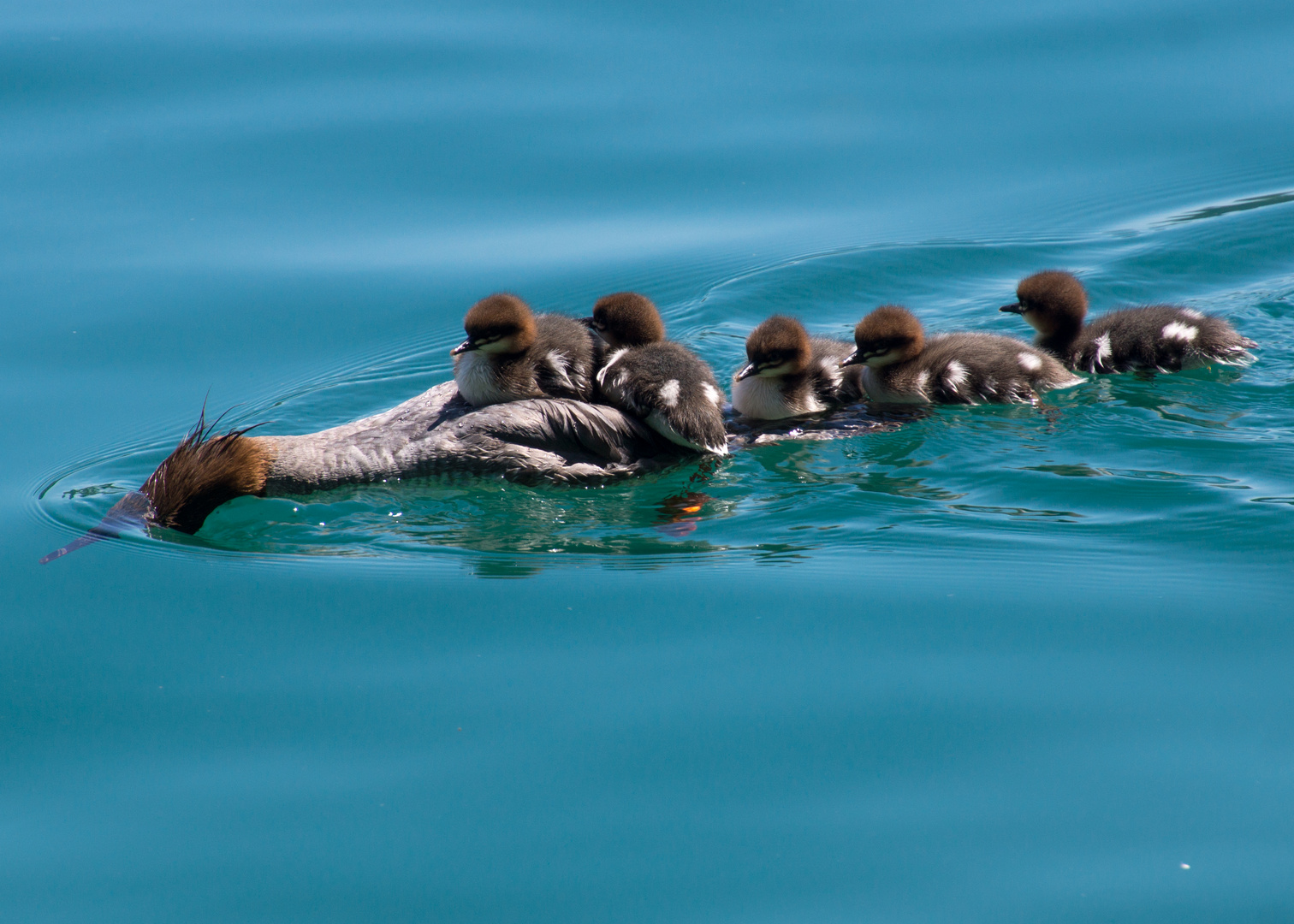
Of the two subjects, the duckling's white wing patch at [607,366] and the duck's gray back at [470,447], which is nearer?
the duck's gray back at [470,447]

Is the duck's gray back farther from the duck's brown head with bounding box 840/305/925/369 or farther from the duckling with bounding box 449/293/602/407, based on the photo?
the duck's brown head with bounding box 840/305/925/369

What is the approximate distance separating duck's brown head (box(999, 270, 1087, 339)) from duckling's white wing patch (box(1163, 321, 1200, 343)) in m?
0.45

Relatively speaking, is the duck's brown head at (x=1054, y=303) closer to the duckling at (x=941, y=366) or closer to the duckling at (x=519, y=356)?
the duckling at (x=941, y=366)

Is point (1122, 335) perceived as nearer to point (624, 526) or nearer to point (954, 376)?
point (954, 376)

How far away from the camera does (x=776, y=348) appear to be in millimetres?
6508

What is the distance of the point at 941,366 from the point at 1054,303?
78 cm

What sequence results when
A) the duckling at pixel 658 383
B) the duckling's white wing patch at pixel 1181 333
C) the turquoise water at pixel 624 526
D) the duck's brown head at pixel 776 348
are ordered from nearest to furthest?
the turquoise water at pixel 624 526 < the duckling at pixel 658 383 < the duck's brown head at pixel 776 348 < the duckling's white wing patch at pixel 1181 333

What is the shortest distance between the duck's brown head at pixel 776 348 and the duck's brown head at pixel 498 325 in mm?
1179

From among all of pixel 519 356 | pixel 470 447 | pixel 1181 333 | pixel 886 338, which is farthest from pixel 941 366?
pixel 470 447

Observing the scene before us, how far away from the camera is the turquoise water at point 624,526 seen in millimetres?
3564

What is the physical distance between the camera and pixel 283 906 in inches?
134

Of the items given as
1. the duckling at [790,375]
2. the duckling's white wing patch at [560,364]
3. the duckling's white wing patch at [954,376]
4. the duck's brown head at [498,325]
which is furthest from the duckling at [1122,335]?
the duck's brown head at [498,325]

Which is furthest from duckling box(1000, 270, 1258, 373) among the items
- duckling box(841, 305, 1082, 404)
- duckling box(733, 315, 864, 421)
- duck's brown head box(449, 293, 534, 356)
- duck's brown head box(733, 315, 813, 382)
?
duck's brown head box(449, 293, 534, 356)

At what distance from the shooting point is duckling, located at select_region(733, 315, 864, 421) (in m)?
6.53
